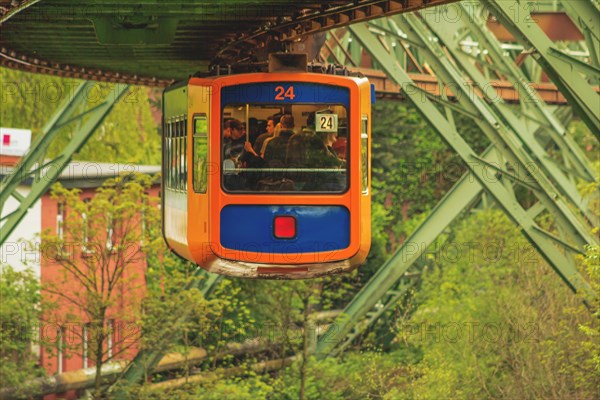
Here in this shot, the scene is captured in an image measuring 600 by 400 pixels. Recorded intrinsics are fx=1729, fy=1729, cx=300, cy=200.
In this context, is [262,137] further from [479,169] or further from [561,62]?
[479,169]

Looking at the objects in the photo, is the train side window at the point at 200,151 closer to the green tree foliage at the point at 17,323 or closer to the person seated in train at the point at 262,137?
the person seated in train at the point at 262,137

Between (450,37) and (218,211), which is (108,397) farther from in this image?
(218,211)

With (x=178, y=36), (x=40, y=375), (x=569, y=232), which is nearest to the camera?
(x=178, y=36)

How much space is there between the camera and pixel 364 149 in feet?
56.5

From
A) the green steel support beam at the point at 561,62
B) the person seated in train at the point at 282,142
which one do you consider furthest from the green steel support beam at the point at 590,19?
the person seated in train at the point at 282,142

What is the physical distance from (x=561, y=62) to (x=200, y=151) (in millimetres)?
3638

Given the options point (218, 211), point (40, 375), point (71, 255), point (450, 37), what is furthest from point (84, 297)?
point (218, 211)

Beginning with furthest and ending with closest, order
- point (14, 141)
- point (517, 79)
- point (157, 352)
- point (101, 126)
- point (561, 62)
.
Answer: point (101, 126), point (14, 141), point (157, 352), point (517, 79), point (561, 62)

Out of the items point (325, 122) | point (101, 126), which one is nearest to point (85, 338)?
point (101, 126)

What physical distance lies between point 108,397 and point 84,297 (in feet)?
6.38

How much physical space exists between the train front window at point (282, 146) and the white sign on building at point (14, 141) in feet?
74.8

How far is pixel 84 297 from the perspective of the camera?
30.0 metres

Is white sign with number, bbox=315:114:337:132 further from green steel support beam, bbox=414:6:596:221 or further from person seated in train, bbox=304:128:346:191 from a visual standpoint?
green steel support beam, bbox=414:6:596:221

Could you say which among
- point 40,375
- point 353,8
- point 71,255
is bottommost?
point 40,375
